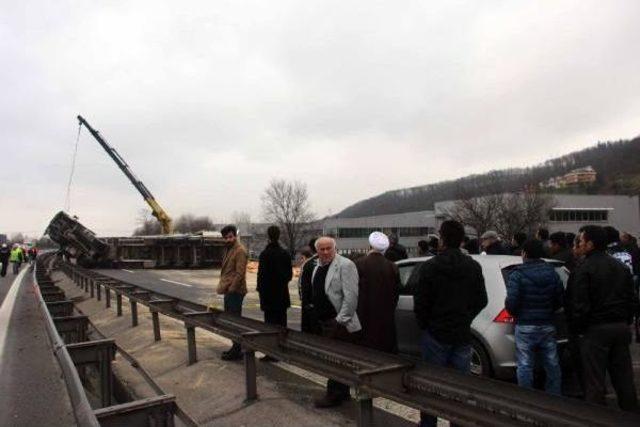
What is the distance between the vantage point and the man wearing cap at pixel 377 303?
5.35 metres

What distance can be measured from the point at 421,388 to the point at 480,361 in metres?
2.76

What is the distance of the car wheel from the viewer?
20.6 ft

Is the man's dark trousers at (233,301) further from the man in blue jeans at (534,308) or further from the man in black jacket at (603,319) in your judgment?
the man in black jacket at (603,319)

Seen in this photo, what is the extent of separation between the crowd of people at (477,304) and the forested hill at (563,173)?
88003 mm

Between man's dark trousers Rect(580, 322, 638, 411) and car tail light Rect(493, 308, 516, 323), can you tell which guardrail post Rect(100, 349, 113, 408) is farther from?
man's dark trousers Rect(580, 322, 638, 411)

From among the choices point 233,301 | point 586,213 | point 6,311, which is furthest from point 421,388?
point 586,213

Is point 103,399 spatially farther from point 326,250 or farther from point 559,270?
point 559,270

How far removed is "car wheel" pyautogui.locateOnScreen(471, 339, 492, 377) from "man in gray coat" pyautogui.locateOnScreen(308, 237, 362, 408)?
63.7 inches

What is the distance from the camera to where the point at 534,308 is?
5.32 m

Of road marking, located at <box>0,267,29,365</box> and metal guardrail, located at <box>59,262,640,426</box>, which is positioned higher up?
metal guardrail, located at <box>59,262,640,426</box>

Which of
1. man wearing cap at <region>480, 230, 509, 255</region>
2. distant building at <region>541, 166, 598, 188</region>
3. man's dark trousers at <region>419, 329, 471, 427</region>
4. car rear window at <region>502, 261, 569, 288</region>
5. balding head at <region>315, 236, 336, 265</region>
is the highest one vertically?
distant building at <region>541, 166, 598, 188</region>

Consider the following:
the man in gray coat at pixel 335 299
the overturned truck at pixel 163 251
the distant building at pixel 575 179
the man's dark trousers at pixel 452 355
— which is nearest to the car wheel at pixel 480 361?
the man in gray coat at pixel 335 299

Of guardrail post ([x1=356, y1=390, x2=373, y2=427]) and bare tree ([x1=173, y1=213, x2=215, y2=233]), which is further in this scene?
bare tree ([x1=173, y1=213, x2=215, y2=233])

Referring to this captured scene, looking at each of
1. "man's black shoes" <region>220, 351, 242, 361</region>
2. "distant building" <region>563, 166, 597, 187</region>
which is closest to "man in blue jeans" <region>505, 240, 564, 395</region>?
"man's black shoes" <region>220, 351, 242, 361</region>
